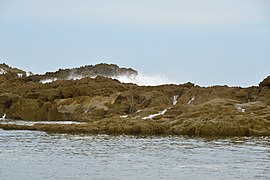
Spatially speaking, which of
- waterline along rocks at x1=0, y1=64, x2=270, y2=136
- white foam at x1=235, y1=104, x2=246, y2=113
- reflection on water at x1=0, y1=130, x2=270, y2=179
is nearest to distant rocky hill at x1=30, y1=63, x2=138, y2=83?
waterline along rocks at x1=0, y1=64, x2=270, y2=136

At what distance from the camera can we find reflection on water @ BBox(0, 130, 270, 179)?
20438 millimetres

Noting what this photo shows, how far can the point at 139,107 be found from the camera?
5588 centimetres

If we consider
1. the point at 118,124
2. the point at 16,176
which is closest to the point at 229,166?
the point at 16,176

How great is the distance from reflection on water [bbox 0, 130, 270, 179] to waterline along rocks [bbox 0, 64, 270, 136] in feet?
11.0

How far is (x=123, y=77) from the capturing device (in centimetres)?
9838

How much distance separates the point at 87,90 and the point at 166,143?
3091cm

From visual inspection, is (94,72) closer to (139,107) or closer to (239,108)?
(139,107)

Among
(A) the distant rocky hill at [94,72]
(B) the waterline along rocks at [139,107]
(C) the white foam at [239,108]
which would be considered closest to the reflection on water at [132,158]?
(B) the waterline along rocks at [139,107]

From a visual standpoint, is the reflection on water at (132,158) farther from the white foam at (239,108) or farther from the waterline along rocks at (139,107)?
the white foam at (239,108)

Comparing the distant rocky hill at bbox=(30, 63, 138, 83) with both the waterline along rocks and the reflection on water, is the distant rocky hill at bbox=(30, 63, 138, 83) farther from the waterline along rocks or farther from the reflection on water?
the reflection on water

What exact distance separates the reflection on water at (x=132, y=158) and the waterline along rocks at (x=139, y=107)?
11.0 feet

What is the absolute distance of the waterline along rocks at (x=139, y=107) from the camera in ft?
125

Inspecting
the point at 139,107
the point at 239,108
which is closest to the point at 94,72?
the point at 139,107

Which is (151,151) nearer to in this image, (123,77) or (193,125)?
(193,125)
